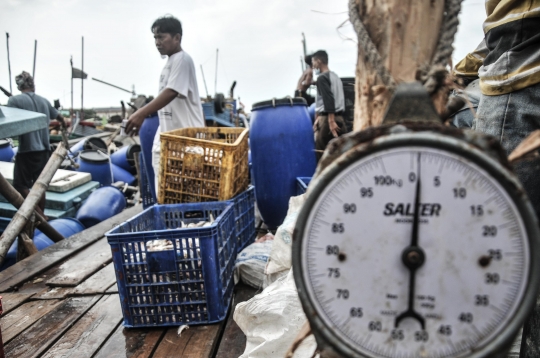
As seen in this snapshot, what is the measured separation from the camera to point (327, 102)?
185 inches

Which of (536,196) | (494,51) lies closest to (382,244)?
(536,196)

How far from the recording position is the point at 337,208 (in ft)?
2.50

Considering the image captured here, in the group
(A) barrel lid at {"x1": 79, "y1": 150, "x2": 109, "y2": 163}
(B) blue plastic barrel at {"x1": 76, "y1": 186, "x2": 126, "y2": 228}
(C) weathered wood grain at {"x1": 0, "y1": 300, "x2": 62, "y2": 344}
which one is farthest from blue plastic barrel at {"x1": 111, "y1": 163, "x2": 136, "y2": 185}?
(C) weathered wood grain at {"x1": 0, "y1": 300, "x2": 62, "y2": 344}

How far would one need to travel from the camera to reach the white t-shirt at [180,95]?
10.2ft

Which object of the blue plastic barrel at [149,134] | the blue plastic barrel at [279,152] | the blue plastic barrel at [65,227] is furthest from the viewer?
the blue plastic barrel at [65,227]

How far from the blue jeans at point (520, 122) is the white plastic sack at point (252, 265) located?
1459 millimetres

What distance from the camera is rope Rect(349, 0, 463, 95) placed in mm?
826

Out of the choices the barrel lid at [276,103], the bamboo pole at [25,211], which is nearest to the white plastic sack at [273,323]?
the barrel lid at [276,103]

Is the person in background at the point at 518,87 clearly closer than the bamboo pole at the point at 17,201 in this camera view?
Yes

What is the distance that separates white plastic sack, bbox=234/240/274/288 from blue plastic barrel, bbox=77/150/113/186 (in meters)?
4.90

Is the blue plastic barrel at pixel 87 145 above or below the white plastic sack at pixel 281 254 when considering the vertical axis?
above

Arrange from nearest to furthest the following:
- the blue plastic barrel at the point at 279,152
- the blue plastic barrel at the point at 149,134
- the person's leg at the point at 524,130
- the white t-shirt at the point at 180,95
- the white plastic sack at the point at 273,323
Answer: the person's leg at the point at 524,130 < the white plastic sack at the point at 273,323 < the white t-shirt at the point at 180,95 < the blue plastic barrel at the point at 279,152 < the blue plastic barrel at the point at 149,134

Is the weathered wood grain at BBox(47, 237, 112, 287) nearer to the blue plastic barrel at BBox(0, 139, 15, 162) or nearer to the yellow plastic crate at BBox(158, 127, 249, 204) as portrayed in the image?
the yellow plastic crate at BBox(158, 127, 249, 204)

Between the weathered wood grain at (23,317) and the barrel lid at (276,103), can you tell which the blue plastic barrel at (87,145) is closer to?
the barrel lid at (276,103)
